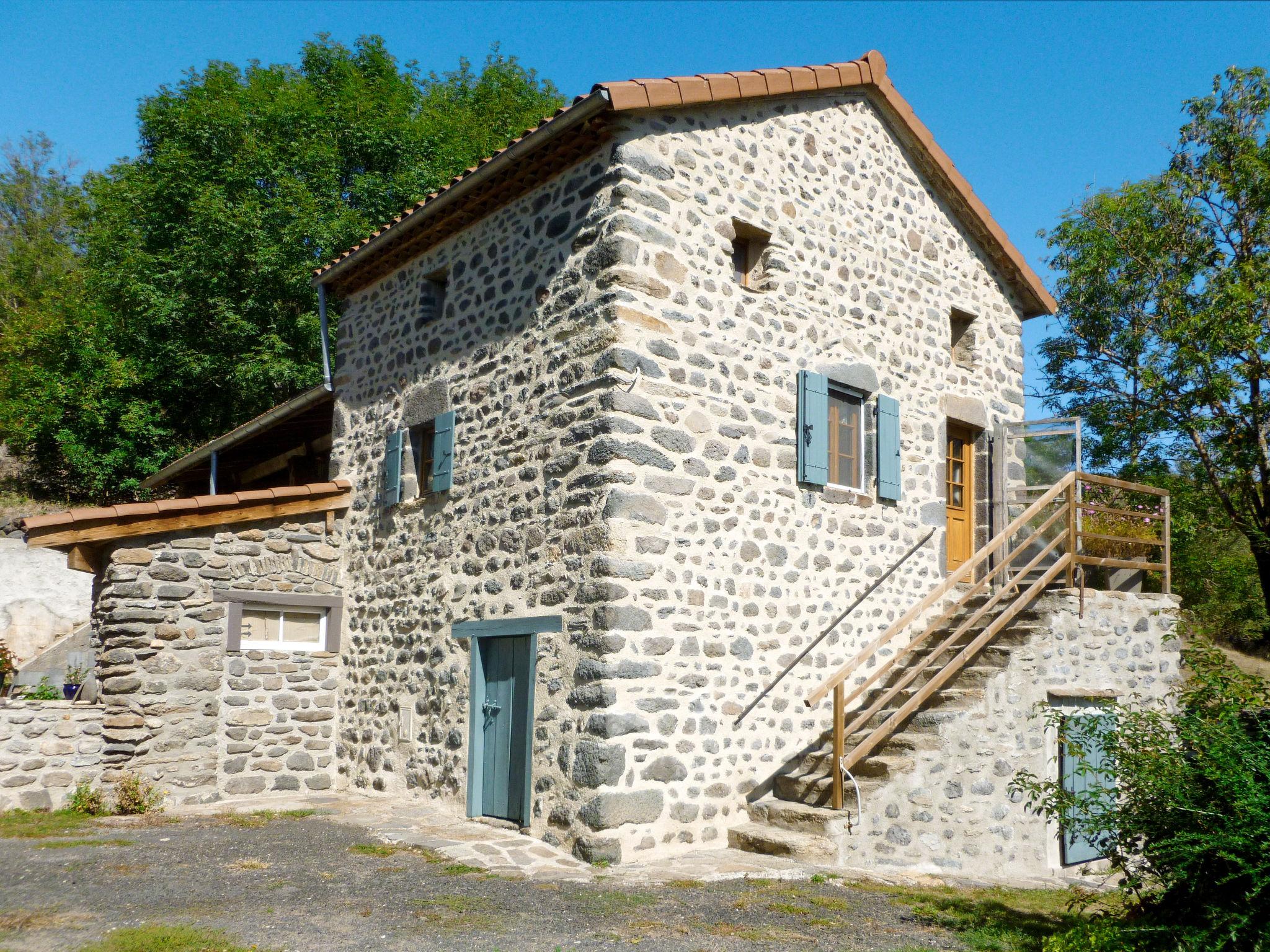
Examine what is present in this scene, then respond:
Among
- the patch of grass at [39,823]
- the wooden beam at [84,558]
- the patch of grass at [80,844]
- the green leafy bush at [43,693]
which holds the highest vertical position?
the wooden beam at [84,558]

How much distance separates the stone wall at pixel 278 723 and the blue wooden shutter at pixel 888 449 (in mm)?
5844

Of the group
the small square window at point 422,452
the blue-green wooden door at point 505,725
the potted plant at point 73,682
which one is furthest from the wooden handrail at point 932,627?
the potted plant at point 73,682

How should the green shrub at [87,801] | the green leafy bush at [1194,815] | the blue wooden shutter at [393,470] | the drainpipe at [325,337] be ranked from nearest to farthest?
the green leafy bush at [1194,815] → the green shrub at [87,801] → the blue wooden shutter at [393,470] → the drainpipe at [325,337]

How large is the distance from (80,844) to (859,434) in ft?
23.7

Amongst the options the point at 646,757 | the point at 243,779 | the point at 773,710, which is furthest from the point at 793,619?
the point at 243,779

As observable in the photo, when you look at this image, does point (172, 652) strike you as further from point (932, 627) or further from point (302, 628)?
point (932, 627)

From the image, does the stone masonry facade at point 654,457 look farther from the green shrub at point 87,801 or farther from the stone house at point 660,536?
the green shrub at point 87,801

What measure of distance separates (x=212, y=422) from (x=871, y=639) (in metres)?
14.2

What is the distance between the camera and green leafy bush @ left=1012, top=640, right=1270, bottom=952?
4363 millimetres

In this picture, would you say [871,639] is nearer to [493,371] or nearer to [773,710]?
[773,710]

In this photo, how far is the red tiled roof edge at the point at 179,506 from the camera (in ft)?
29.3

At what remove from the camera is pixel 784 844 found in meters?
7.39

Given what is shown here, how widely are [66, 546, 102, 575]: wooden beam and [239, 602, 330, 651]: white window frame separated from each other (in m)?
1.41

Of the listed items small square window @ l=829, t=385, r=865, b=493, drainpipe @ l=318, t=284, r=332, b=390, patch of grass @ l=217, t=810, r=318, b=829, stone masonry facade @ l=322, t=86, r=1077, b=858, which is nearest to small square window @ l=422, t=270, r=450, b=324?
stone masonry facade @ l=322, t=86, r=1077, b=858
